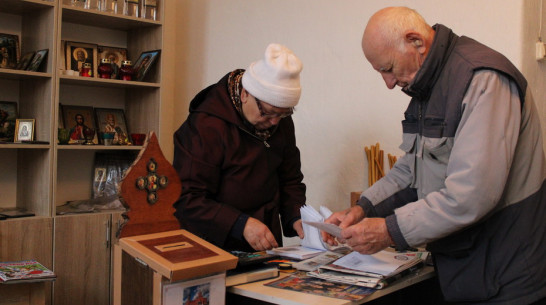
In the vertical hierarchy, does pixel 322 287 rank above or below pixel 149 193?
below

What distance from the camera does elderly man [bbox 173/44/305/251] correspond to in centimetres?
203

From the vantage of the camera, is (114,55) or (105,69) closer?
(105,69)

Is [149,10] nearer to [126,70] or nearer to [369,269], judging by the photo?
[126,70]

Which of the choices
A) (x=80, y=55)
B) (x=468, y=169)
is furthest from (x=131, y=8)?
(x=468, y=169)

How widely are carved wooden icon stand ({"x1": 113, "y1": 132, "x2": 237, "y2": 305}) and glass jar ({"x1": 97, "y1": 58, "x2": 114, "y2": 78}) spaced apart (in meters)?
1.98

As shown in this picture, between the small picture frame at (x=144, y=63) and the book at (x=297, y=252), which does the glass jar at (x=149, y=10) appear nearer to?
the small picture frame at (x=144, y=63)

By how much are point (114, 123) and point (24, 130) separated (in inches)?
26.0

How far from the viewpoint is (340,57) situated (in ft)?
10.0

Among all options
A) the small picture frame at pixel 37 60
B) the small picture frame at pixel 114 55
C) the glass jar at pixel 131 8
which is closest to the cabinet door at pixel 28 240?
the small picture frame at pixel 37 60

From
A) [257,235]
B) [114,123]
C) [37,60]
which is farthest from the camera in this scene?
[114,123]

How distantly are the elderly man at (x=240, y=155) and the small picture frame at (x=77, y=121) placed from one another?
4.74ft

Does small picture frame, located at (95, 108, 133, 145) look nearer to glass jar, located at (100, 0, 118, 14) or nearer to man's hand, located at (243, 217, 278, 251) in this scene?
glass jar, located at (100, 0, 118, 14)

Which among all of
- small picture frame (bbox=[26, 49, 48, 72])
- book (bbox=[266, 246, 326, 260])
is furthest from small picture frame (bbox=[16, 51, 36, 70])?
book (bbox=[266, 246, 326, 260])

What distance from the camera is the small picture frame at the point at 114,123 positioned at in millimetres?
3652
